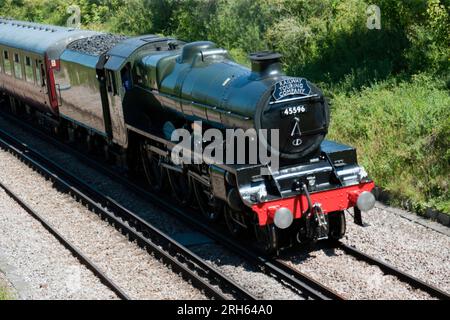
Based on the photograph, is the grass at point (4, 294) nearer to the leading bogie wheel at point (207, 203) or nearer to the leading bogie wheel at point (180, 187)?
the leading bogie wheel at point (207, 203)

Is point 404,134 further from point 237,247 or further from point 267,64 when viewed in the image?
point 237,247

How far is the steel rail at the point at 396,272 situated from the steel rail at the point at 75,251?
361 cm

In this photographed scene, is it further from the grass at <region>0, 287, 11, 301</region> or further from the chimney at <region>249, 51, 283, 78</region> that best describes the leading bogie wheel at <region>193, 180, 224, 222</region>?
the grass at <region>0, 287, 11, 301</region>

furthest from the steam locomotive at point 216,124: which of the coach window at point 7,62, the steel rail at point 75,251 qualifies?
the coach window at point 7,62

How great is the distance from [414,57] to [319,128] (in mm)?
8118

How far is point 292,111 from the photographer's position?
11.0m

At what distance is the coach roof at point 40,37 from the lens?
19.0 m

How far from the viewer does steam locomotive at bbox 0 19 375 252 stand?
35.8ft

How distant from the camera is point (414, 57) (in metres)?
18.4

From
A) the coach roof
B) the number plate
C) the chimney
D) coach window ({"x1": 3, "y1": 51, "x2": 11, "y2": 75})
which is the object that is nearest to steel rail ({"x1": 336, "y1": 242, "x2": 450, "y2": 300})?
the number plate

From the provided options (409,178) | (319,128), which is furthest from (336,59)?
(319,128)

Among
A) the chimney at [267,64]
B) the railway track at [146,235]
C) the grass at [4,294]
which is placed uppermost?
the chimney at [267,64]

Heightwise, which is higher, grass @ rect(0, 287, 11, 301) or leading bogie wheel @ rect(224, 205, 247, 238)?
grass @ rect(0, 287, 11, 301)

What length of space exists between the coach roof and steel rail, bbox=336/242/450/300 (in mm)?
10477
